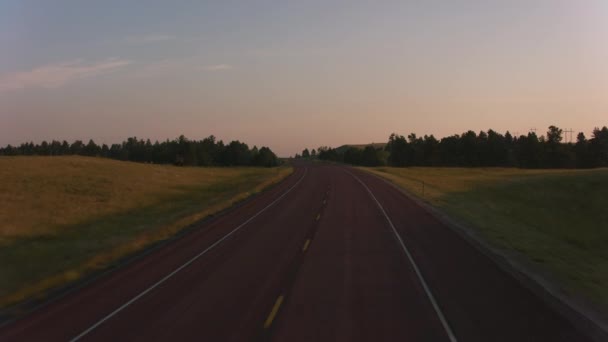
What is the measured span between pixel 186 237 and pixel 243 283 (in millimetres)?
8680

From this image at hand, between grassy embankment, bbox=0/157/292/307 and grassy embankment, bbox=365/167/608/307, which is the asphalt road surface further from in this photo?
grassy embankment, bbox=0/157/292/307

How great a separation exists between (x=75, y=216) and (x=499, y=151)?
418 feet

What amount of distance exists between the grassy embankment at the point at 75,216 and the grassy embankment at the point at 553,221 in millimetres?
14102

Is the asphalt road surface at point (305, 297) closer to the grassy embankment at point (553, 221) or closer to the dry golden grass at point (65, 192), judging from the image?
the grassy embankment at point (553, 221)

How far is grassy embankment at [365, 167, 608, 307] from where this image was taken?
14125 millimetres

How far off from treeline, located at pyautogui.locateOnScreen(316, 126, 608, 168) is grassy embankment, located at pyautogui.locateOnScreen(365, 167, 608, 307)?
73.3m

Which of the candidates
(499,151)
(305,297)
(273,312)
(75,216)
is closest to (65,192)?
(75,216)

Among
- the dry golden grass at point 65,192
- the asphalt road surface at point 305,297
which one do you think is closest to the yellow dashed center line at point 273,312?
the asphalt road surface at point 305,297

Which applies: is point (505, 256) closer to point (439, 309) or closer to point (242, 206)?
point (439, 309)

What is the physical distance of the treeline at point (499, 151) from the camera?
116669 mm

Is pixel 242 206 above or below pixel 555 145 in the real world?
below

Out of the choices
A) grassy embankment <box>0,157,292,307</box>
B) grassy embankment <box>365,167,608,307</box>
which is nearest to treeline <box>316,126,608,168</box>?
grassy embankment <box>365,167,608,307</box>

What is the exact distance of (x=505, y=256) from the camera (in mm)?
15141

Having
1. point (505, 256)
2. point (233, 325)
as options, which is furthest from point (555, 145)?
point (233, 325)
